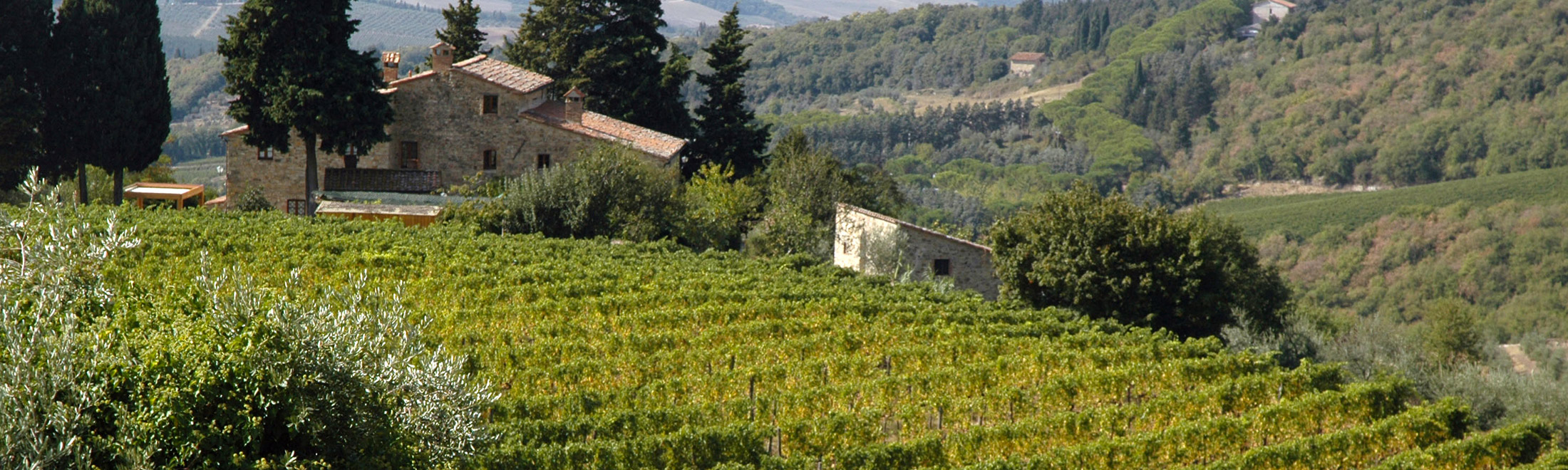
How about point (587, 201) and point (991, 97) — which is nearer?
point (587, 201)

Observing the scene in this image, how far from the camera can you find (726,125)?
44875 millimetres

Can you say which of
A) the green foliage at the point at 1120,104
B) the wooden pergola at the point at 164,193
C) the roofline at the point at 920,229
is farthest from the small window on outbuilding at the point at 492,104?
the green foliage at the point at 1120,104

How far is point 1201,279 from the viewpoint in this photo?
3134 centimetres

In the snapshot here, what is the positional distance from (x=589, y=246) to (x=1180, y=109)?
459 feet

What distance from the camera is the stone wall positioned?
36.1m

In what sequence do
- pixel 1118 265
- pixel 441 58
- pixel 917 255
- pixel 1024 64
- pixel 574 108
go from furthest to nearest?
pixel 1024 64 → pixel 574 108 → pixel 441 58 → pixel 917 255 → pixel 1118 265

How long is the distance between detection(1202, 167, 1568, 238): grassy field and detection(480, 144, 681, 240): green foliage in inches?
2863

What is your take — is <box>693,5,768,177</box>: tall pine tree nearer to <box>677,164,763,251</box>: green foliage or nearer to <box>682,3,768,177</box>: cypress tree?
<box>682,3,768,177</box>: cypress tree

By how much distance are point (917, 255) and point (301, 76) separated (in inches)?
601

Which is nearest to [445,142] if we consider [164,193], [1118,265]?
[164,193]

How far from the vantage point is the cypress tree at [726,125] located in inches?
1754

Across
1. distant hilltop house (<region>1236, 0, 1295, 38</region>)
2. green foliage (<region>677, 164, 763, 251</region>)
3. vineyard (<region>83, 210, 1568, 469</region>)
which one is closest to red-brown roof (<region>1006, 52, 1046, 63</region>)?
distant hilltop house (<region>1236, 0, 1295, 38</region>)

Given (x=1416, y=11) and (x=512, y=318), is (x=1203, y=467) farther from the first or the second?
(x=1416, y=11)

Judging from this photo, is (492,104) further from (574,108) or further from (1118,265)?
(1118,265)
